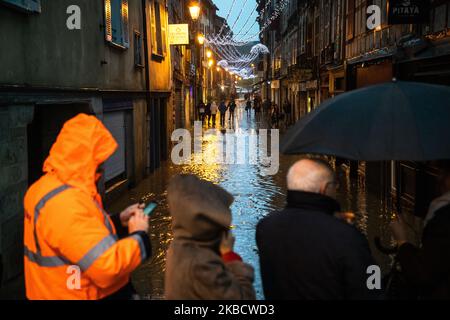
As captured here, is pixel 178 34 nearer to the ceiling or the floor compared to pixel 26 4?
nearer to the ceiling

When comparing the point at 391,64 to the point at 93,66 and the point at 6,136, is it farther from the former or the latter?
the point at 6,136

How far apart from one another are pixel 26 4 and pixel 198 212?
5387mm

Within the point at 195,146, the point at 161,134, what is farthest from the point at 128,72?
the point at 195,146

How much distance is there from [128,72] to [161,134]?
5418 mm

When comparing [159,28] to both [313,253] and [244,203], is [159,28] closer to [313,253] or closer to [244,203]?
[244,203]

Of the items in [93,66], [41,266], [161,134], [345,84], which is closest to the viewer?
[41,266]

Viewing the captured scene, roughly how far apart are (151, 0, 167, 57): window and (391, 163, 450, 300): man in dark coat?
14268 millimetres

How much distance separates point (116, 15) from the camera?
12008 millimetres

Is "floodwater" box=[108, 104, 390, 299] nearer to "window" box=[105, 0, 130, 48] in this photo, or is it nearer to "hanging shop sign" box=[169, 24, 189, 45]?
"window" box=[105, 0, 130, 48]

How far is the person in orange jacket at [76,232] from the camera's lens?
8.66 feet

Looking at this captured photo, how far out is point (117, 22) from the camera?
12.0 meters

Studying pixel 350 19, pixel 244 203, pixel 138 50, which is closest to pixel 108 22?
pixel 138 50

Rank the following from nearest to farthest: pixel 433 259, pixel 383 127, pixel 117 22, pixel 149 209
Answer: pixel 433 259, pixel 149 209, pixel 383 127, pixel 117 22

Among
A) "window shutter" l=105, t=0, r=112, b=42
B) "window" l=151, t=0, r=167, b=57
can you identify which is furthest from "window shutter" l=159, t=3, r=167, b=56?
"window shutter" l=105, t=0, r=112, b=42
